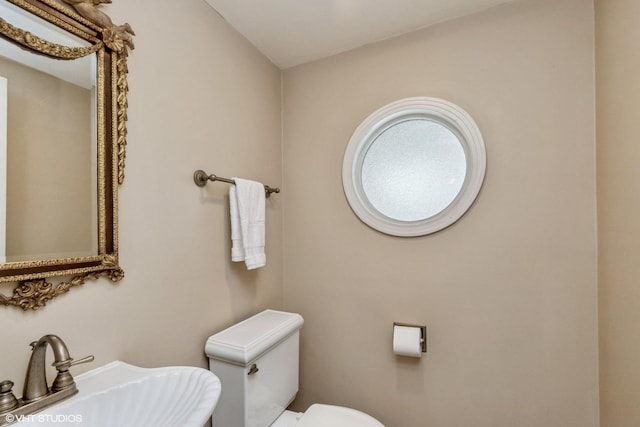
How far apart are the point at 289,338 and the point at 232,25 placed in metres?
1.60

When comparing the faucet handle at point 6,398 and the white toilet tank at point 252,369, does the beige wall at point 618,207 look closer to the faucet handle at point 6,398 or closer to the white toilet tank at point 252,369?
the white toilet tank at point 252,369

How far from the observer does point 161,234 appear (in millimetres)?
1092

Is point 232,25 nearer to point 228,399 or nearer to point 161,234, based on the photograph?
point 161,234

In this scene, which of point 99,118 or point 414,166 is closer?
point 99,118

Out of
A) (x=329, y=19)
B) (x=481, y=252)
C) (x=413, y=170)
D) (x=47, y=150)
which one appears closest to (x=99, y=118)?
(x=47, y=150)

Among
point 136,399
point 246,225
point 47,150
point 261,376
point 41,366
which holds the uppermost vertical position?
point 47,150

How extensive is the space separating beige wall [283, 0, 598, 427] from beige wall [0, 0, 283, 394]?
1.64 ft

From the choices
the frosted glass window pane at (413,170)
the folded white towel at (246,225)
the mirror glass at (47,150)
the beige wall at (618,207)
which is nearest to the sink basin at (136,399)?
the mirror glass at (47,150)

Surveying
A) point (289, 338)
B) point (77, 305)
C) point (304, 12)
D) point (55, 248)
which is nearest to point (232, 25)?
point (304, 12)

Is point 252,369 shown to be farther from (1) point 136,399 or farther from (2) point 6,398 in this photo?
(2) point 6,398

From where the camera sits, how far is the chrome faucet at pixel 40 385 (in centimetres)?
68

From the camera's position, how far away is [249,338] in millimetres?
1231

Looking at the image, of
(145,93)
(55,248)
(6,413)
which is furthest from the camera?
(145,93)

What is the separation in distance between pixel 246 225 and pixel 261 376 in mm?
660
